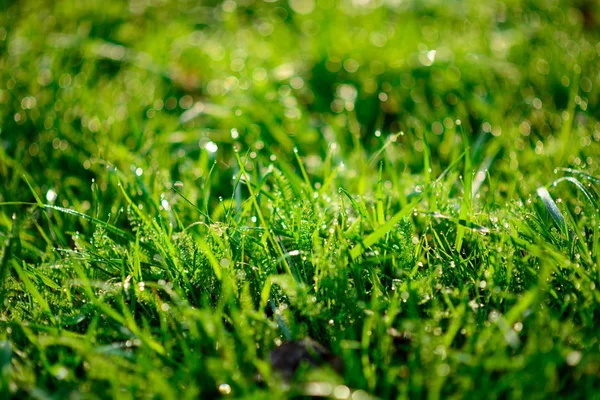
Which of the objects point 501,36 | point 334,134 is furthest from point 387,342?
point 501,36

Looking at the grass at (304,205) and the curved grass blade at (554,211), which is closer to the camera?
the grass at (304,205)

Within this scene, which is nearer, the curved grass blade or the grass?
the grass

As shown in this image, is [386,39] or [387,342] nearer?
[387,342]

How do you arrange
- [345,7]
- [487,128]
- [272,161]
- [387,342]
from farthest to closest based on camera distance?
[345,7]
[487,128]
[272,161]
[387,342]

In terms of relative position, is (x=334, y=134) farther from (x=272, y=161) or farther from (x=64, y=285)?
(x=64, y=285)

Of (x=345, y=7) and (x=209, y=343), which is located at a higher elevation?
(x=345, y=7)

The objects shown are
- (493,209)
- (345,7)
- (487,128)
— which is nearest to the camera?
(493,209)

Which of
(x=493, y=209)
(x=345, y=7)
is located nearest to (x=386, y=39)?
(x=345, y=7)
